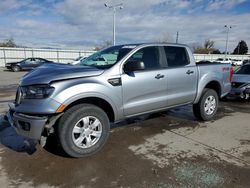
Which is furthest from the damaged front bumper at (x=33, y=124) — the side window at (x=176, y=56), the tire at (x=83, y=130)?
the side window at (x=176, y=56)

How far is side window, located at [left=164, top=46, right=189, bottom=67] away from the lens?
4961 mm

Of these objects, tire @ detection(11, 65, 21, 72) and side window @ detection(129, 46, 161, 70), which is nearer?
side window @ detection(129, 46, 161, 70)

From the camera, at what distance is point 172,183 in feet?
10.1

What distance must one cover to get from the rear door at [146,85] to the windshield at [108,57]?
0.72 ft

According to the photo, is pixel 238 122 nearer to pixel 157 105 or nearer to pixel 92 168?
pixel 157 105

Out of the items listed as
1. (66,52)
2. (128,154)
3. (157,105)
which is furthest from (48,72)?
(66,52)

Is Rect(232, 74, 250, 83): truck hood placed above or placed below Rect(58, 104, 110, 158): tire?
above

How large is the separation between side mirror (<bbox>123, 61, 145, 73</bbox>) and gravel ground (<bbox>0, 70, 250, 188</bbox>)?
1.39 metres

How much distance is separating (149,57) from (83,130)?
1.93 meters

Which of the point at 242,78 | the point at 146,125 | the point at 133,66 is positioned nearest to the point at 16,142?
the point at 133,66

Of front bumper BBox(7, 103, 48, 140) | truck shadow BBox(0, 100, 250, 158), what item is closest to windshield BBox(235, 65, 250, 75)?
truck shadow BBox(0, 100, 250, 158)

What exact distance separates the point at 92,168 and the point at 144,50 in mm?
2360

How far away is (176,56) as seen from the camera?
5.16 m

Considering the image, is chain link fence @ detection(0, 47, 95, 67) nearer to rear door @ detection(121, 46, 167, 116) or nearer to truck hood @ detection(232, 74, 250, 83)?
truck hood @ detection(232, 74, 250, 83)
